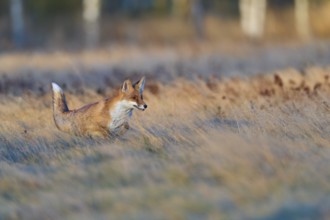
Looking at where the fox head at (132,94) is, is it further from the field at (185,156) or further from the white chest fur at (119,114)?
the field at (185,156)

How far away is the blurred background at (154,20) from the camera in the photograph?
35.3 m

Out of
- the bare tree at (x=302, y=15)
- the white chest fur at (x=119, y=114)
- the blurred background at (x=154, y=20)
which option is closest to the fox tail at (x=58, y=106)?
the white chest fur at (x=119, y=114)

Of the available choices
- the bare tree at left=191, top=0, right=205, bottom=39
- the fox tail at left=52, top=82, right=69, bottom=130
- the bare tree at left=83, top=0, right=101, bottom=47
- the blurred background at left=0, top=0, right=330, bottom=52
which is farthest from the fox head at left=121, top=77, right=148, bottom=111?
the bare tree at left=83, top=0, right=101, bottom=47

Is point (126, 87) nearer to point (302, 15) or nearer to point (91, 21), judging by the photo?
point (91, 21)

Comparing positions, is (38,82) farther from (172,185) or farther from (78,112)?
(172,185)

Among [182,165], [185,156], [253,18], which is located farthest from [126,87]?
[253,18]

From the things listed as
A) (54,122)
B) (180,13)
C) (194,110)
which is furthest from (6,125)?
(180,13)

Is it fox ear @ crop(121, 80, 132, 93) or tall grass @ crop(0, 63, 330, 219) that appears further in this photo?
fox ear @ crop(121, 80, 132, 93)

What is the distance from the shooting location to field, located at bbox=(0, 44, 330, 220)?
6633mm

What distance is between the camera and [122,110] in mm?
9664

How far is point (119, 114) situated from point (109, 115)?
13 cm

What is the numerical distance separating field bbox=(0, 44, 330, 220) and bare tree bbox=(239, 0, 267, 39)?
69.8ft

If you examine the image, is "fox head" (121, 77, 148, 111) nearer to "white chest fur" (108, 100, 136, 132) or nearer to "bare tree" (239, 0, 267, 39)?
"white chest fur" (108, 100, 136, 132)

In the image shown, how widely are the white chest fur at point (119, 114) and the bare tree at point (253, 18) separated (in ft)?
81.1
